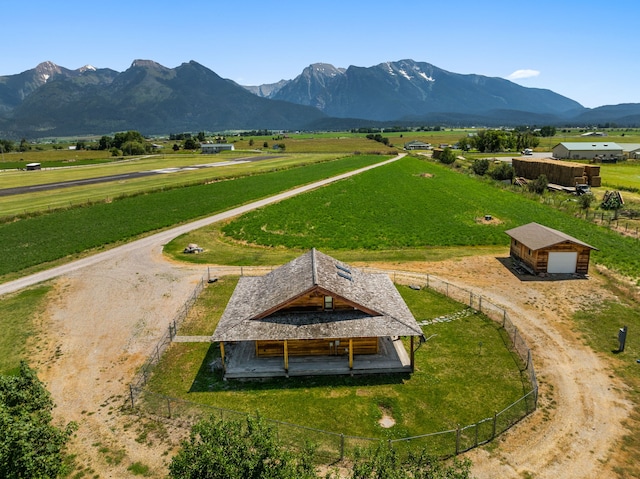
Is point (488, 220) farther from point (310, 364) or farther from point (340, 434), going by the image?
point (340, 434)

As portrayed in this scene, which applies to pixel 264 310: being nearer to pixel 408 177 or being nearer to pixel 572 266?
pixel 572 266

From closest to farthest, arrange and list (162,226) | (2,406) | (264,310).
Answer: (2,406) < (264,310) < (162,226)

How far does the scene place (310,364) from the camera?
24.2 m

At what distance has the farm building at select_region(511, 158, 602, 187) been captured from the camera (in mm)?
83500

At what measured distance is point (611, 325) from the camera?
28719mm

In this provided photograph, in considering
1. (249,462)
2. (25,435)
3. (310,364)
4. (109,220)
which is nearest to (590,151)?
(109,220)

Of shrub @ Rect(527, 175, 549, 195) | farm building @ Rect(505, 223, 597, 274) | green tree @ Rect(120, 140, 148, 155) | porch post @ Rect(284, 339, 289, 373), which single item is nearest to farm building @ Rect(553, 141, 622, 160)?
shrub @ Rect(527, 175, 549, 195)

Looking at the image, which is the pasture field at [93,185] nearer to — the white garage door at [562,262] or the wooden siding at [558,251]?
the wooden siding at [558,251]

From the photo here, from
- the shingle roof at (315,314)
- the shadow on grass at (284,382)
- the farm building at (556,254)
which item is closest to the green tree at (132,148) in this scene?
the shingle roof at (315,314)

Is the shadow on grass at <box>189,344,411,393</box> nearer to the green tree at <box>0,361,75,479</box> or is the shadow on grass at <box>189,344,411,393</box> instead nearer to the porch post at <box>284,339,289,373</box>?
the porch post at <box>284,339,289,373</box>

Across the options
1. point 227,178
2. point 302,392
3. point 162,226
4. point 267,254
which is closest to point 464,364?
point 302,392

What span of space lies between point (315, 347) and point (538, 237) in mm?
27293

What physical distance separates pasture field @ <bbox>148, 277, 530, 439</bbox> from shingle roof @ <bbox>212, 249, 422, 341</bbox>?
2773 mm

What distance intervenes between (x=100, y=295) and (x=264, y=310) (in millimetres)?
19698
